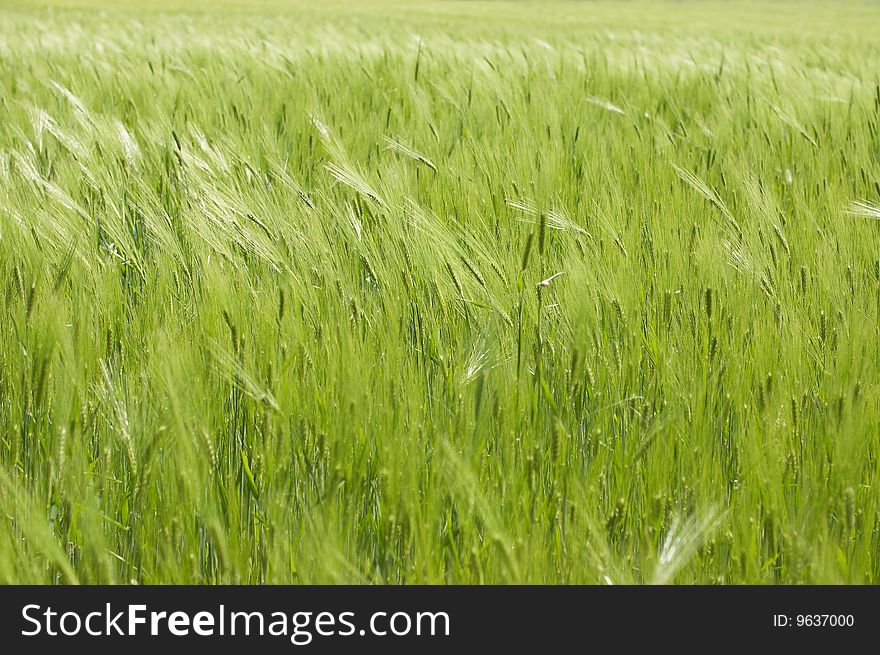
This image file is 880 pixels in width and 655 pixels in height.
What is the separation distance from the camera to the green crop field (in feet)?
2.90

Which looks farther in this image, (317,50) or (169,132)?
(317,50)

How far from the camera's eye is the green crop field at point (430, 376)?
0.88m

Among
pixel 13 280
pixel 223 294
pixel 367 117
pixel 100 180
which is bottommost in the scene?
pixel 223 294

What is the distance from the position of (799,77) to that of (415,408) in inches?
126

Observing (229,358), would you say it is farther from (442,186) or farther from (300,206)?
(442,186)

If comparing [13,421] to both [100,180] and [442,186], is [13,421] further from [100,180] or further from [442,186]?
[442,186]

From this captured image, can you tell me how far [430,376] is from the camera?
1177mm

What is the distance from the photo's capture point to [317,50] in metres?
4.35

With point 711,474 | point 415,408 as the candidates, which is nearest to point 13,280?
point 415,408

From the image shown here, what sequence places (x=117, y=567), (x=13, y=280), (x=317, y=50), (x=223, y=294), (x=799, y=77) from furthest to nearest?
(x=317, y=50), (x=799, y=77), (x=13, y=280), (x=223, y=294), (x=117, y=567)

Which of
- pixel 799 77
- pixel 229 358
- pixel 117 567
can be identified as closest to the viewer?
pixel 117 567

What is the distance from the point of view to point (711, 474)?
100 centimetres

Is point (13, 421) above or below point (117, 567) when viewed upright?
above

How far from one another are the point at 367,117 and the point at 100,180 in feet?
3.90
